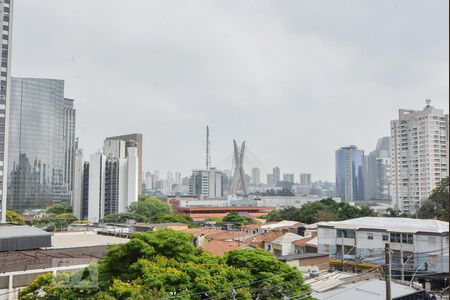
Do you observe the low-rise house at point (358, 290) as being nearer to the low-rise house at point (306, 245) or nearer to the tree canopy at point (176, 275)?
the tree canopy at point (176, 275)

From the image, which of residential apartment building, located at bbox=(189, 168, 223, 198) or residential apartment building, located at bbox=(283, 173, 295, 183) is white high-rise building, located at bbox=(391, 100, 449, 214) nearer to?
residential apartment building, located at bbox=(189, 168, 223, 198)

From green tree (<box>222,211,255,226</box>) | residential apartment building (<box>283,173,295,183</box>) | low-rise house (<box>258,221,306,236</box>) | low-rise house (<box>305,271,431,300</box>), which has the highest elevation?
residential apartment building (<box>283,173,295,183</box>)

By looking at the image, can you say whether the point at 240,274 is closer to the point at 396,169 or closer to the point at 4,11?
the point at 4,11

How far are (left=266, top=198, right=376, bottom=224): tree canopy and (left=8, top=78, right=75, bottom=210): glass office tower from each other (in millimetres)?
23625

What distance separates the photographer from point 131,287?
5.03 meters

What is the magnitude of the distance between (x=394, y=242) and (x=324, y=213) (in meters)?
10.4

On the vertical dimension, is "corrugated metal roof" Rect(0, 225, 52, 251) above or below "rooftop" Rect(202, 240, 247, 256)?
above

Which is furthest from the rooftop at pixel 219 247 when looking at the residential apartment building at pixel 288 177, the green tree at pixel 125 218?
the residential apartment building at pixel 288 177

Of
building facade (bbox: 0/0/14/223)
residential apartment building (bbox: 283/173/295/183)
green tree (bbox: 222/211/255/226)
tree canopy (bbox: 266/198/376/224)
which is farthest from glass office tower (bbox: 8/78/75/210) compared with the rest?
residential apartment building (bbox: 283/173/295/183)

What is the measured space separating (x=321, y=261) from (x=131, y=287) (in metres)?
6.86

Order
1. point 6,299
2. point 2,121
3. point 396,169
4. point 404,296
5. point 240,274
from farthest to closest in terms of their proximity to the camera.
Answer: point 396,169, point 2,121, point 6,299, point 404,296, point 240,274

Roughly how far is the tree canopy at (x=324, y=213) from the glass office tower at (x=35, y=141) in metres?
23.6

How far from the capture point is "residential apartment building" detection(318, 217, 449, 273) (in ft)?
35.1

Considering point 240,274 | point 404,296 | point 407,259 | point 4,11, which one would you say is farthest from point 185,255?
point 4,11
